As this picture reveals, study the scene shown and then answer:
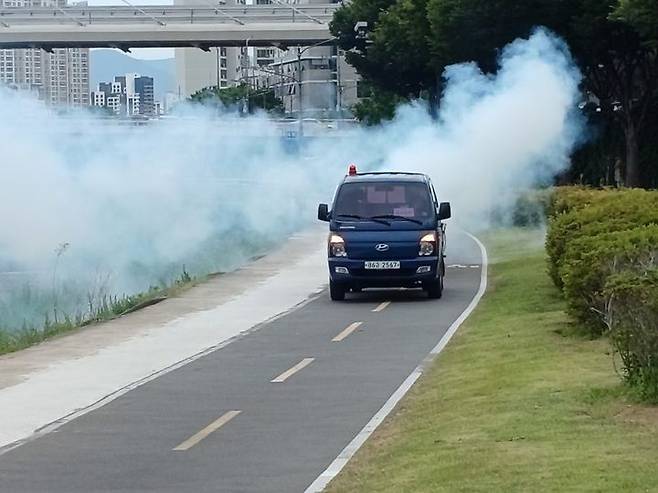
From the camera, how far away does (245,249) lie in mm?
43250

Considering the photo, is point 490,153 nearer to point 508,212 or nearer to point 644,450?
point 508,212

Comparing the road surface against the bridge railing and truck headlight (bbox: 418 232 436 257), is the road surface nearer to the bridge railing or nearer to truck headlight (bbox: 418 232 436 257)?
truck headlight (bbox: 418 232 436 257)

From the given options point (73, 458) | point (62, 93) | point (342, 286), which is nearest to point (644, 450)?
point (73, 458)

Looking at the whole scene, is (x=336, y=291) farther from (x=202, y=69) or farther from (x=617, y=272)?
(x=202, y=69)

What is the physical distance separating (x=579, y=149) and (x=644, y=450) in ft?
129

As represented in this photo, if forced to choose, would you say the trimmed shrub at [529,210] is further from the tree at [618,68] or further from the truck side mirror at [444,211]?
the truck side mirror at [444,211]

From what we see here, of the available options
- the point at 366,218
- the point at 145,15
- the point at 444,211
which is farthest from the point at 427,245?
the point at 145,15

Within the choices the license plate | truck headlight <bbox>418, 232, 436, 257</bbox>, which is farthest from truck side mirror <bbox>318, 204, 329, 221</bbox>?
truck headlight <bbox>418, 232, 436, 257</bbox>

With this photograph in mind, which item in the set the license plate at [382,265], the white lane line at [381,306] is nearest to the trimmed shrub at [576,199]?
the license plate at [382,265]

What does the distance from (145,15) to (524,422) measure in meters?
57.5

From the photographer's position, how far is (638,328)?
1286cm

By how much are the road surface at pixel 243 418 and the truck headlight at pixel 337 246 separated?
10.4 feet

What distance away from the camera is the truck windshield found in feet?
86.9

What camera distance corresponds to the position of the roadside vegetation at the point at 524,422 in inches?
398
